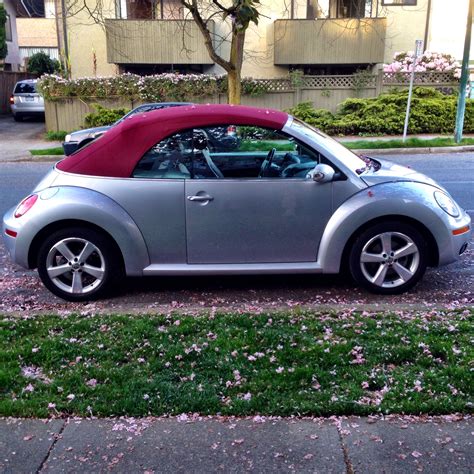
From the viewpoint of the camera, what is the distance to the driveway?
17.7 m

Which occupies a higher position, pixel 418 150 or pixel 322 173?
A: pixel 322 173

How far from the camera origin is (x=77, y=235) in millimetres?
5074

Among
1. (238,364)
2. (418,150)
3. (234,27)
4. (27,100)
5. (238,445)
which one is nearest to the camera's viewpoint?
(238,445)

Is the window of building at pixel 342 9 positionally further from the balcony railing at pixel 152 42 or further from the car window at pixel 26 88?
the car window at pixel 26 88

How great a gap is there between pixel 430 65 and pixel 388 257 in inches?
749

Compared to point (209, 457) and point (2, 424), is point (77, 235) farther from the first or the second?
point (209, 457)

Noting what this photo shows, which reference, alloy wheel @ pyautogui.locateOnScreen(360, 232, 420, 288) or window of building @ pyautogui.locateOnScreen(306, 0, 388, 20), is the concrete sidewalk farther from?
window of building @ pyautogui.locateOnScreen(306, 0, 388, 20)

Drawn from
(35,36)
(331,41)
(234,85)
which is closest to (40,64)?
(35,36)

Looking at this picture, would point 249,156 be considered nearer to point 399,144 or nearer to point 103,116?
point 399,144

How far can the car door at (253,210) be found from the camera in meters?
5.03

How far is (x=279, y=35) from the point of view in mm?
23844

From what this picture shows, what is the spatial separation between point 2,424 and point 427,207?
365cm

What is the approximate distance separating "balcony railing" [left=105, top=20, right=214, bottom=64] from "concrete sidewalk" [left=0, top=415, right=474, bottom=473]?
70.0 ft

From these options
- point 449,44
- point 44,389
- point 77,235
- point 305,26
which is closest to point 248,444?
point 44,389
